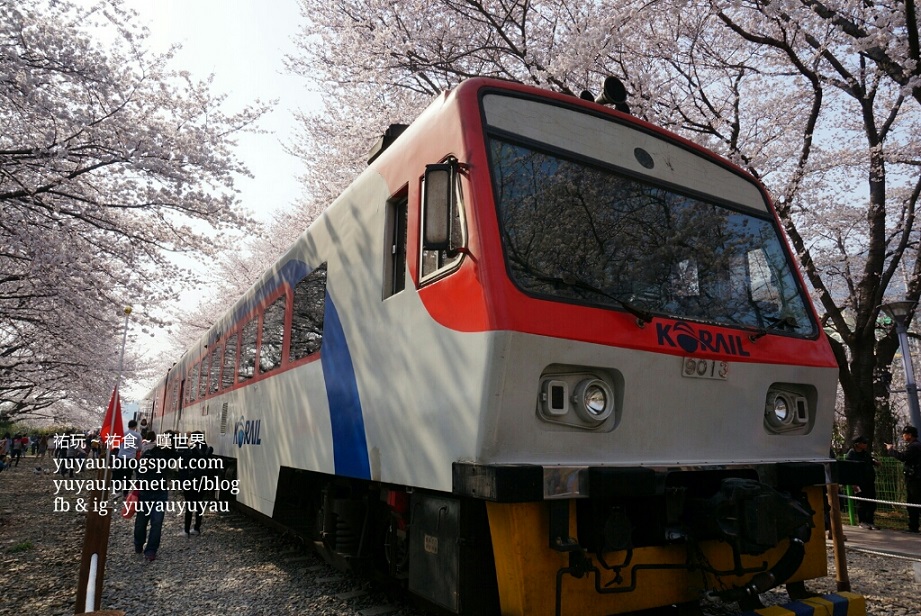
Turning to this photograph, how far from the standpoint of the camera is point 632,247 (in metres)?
3.31

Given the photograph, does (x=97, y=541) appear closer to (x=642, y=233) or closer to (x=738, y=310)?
(x=642, y=233)

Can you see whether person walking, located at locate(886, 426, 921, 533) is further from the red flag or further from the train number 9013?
the red flag

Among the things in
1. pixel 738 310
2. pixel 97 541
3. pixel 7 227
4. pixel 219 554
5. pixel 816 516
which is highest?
pixel 7 227

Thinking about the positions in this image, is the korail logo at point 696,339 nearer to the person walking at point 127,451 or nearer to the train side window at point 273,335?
the train side window at point 273,335

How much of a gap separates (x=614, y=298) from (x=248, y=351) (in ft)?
17.2

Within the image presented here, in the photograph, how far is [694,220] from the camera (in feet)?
12.1

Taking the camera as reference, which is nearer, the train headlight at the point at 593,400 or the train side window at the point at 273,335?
the train headlight at the point at 593,400

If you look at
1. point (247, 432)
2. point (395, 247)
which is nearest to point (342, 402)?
point (395, 247)

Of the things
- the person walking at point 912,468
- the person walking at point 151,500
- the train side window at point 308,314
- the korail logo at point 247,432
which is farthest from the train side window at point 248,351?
the person walking at point 912,468

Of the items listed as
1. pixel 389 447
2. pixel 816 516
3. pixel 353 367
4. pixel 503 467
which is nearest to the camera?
pixel 503 467

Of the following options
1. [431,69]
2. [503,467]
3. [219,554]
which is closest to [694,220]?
[503,467]

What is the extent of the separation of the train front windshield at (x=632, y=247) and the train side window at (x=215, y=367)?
706 centimetres

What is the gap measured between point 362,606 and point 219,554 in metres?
3.35

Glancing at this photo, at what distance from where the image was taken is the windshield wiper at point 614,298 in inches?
116
